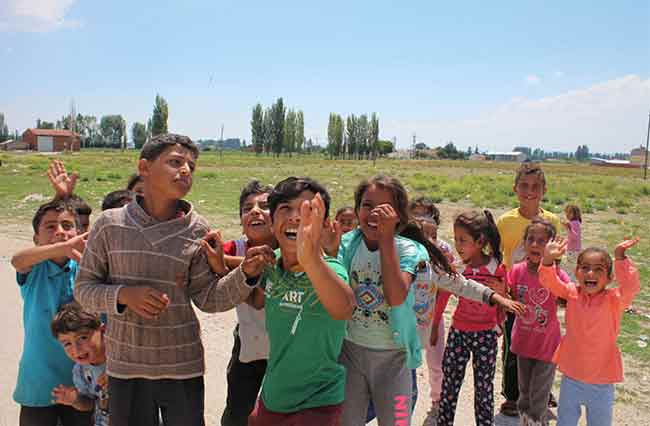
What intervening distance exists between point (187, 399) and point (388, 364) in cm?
98

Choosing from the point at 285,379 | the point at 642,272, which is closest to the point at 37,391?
the point at 285,379

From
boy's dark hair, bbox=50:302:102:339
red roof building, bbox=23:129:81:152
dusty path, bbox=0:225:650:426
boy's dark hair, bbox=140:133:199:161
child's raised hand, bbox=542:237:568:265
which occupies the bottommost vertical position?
dusty path, bbox=0:225:650:426

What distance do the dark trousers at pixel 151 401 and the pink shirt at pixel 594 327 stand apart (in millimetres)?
2300

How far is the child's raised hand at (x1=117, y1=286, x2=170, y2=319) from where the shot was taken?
2.01 metres

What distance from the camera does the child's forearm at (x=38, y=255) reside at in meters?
2.67

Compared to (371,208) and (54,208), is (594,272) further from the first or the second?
(54,208)

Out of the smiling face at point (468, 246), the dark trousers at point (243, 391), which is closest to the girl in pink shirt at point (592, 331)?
the smiling face at point (468, 246)

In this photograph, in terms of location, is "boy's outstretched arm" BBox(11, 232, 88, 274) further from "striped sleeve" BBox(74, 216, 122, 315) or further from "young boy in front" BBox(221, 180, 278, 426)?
"young boy in front" BBox(221, 180, 278, 426)

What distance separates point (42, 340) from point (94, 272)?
0.90m

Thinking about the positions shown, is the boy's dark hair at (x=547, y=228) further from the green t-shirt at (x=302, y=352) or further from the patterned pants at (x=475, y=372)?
the green t-shirt at (x=302, y=352)

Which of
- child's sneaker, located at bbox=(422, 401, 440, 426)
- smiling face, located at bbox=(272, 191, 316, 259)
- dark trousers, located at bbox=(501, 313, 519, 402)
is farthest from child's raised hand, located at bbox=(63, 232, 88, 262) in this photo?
dark trousers, located at bbox=(501, 313, 519, 402)

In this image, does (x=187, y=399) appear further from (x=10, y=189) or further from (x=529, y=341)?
(x=10, y=189)

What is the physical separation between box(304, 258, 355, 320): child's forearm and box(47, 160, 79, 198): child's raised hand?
70.9 inches

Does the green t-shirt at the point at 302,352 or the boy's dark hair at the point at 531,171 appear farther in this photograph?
the boy's dark hair at the point at 531,171
